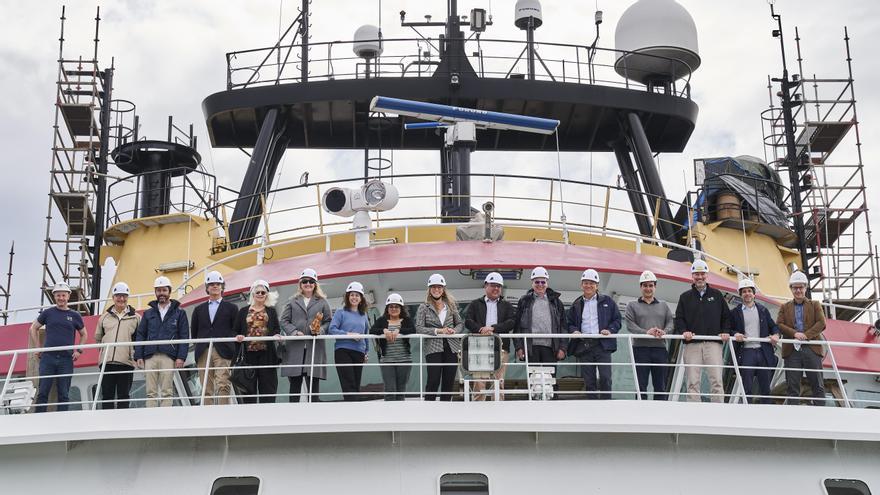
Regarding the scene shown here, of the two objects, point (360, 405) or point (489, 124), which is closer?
point (360, 405)

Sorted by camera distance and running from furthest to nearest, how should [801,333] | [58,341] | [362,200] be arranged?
[362,200] < [58,341] < [801,333]

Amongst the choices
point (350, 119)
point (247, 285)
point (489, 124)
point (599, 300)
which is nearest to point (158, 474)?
point (247, 285)

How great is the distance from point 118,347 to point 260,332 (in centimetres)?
178

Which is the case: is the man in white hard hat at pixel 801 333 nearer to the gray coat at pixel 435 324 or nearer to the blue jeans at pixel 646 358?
the blue jeans at pixel 646 358

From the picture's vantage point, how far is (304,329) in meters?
13.3

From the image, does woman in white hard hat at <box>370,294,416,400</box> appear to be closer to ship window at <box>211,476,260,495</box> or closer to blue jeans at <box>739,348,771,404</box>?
ship window at <box>211,476,260,495</box>

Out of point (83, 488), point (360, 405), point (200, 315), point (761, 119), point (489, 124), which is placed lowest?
point (83, 488)

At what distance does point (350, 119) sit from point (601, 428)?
43.8 feet

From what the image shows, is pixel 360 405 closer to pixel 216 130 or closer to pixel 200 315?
pixel 200 315

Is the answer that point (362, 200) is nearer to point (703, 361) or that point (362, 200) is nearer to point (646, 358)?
point (646, 358)


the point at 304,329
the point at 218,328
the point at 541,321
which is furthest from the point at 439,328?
the point at 218,328

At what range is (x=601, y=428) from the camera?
1178 centimetres

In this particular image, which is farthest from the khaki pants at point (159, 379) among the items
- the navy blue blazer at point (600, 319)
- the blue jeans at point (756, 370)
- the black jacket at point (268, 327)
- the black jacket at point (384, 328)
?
the blue jeans at point (756, 370)

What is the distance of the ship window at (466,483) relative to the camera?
11875mm
